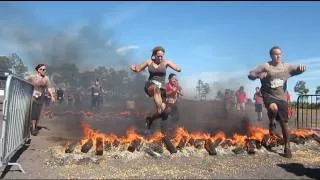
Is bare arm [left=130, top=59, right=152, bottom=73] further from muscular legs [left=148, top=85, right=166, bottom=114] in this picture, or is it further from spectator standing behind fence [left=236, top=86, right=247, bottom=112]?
spectator standing behind fence [left=236, top=86, right=247, bottom=112]

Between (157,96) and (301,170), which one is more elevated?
(157,96)

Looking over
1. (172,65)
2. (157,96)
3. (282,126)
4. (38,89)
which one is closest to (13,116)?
(157,96)

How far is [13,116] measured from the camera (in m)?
7.77

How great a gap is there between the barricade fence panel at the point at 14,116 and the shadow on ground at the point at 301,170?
4.63 meters

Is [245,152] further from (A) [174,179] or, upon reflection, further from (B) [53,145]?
(B) [53,145]

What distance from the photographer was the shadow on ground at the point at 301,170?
737 cm

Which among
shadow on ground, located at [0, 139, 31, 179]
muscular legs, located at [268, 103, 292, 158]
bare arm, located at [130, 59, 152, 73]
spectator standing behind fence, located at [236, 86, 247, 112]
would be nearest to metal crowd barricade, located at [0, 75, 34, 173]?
shadow on ground, located at [0, 139, 31, 179]

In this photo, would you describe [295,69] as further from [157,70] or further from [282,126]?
[157,70]

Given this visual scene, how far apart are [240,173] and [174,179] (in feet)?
4.03

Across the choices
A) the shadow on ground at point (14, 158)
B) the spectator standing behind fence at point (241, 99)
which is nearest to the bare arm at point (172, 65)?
the shadow on ground at point (14, 158)

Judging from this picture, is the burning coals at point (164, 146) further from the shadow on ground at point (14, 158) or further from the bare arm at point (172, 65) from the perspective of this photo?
the bare arm at point (172, 65)

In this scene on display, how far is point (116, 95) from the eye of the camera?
2720 cm

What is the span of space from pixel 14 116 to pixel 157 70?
323cm

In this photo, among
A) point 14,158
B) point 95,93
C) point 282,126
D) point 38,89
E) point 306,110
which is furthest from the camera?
point 95,93
